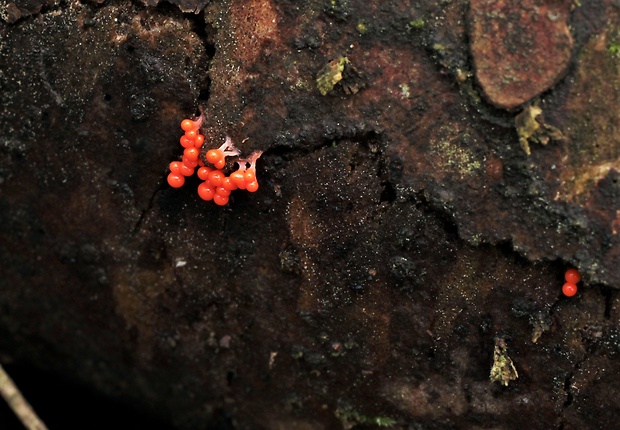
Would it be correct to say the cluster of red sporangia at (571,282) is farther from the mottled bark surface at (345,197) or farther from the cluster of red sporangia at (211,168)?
the cluster of red sporangia at (211,168)

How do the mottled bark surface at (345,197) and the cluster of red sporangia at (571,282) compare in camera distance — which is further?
the cluster of red sporangia at (571,282)

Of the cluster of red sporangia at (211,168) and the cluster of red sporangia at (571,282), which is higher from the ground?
the cluster of red sporangia at (211,168)

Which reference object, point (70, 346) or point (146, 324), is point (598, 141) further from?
point (70, 346)

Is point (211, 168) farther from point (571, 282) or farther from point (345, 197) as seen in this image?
point (571, 282)

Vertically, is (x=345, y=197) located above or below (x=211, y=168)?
below

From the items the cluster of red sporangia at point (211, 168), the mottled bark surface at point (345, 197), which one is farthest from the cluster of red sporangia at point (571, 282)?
the cluster of red sporangia at point (211, 168)

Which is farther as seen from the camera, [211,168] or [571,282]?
[211,168]

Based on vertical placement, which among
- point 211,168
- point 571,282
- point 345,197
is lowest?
point 571,282

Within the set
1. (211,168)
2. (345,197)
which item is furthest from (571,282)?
(211,168)
